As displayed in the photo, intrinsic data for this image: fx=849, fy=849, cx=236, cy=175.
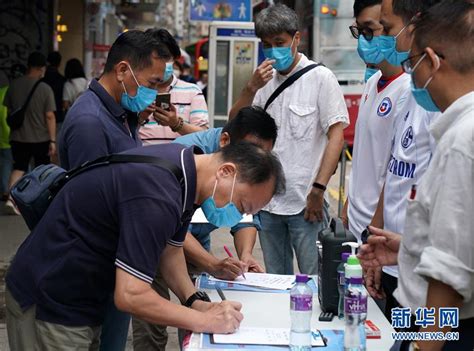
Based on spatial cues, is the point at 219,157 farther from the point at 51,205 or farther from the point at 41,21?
the point at 41,21

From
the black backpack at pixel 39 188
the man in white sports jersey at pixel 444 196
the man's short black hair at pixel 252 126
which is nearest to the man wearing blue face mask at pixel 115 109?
the black backpack at pixel 39 188

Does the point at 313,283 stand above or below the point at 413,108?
below

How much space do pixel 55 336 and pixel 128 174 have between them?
74 cm

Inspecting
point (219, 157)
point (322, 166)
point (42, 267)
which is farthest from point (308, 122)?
point (42, 267)

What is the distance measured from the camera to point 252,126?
4.17m

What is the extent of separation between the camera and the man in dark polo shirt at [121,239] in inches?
120

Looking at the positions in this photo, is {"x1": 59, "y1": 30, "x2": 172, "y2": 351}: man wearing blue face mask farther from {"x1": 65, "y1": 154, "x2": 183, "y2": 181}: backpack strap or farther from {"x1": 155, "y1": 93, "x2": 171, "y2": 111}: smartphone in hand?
{"x1": 155, "y1": 93, "x2": 171, "y2": 111}: smartphone in hand

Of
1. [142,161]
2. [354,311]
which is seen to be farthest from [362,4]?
[354,311]

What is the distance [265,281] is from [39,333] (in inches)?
47.2

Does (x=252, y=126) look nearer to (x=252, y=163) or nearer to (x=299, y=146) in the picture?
(x=252, y=163)

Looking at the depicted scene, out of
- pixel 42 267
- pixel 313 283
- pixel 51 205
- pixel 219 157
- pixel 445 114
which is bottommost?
pixel 313 283

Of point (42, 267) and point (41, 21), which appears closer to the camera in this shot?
point (42, 267)

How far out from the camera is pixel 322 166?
5.41 m

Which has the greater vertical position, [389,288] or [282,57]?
[282,57]
